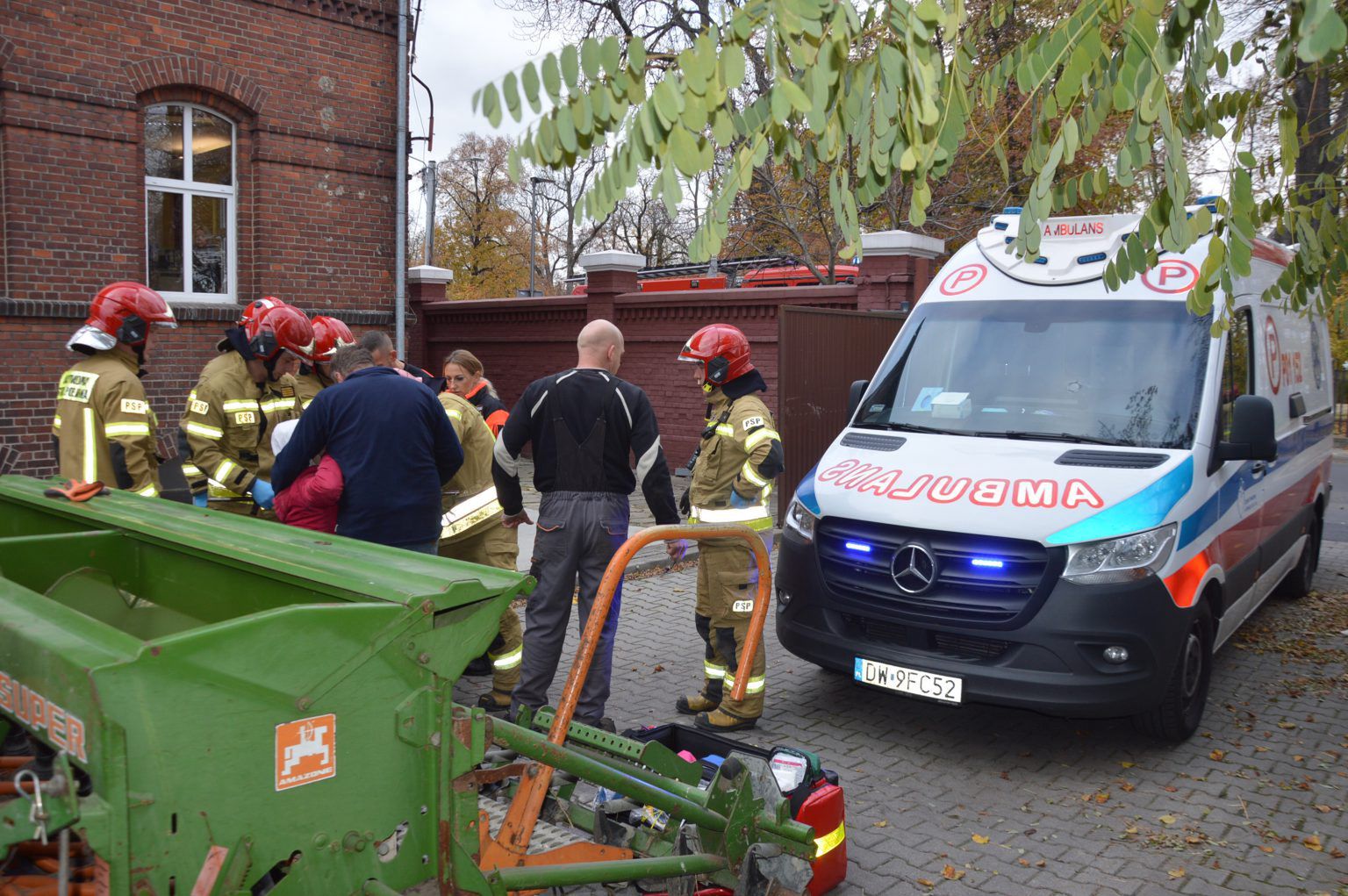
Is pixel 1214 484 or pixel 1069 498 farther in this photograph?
pixel 1214 484

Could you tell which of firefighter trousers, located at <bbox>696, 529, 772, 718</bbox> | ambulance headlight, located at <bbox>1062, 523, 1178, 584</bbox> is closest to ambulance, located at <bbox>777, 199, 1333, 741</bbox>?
ambulance headlight, located at <bbox>1062, 523, 1178, 584</bbox>

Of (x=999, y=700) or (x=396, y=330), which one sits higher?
(x=396, y=330)

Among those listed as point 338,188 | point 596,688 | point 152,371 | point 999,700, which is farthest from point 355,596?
point 338,188

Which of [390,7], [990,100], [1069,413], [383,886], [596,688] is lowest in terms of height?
[596,688]

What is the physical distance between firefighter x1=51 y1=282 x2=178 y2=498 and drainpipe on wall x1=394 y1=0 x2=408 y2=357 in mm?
6976

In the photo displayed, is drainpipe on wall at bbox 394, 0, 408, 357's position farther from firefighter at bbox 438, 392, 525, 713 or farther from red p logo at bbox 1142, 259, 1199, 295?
red p logo at bbox 1142, 259, 1199, 295

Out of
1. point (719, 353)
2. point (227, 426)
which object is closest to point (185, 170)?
point (227, 426)

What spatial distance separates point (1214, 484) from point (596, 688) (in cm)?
314

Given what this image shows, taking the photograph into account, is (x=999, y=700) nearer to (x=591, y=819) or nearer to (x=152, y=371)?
(x=591, y=819)

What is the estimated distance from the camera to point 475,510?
19.4ft

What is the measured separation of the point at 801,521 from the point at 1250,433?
216cm

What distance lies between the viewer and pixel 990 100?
318cm

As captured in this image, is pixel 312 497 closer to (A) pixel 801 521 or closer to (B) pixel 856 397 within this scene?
(A) pixel 801 521

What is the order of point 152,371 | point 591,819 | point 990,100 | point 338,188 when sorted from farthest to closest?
point 338,188, point 152,371, point 591,819, point 990,100
